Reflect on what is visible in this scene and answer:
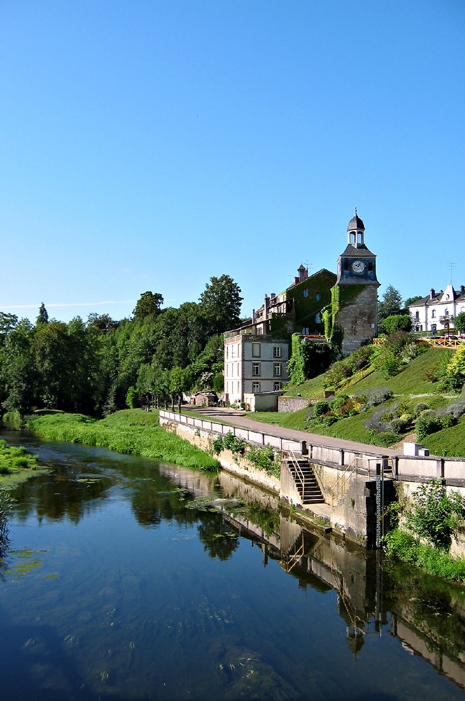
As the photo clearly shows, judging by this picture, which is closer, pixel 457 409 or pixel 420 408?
pixel 457 409

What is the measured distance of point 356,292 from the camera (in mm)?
55719

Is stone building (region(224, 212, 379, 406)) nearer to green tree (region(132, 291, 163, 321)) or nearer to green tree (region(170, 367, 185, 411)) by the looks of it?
green tree (region(170, 367, 185, 411))

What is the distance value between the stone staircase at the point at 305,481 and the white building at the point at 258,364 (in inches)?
1332

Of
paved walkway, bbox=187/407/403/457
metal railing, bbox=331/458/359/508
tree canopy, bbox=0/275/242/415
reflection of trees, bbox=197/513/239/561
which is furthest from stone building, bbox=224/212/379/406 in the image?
metal railing, bbox=331/458/359/508

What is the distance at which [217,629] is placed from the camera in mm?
13570

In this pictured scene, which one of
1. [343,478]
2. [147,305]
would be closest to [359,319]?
[343,478]

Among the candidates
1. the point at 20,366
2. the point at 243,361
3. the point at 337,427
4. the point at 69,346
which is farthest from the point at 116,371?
the point at 337,427

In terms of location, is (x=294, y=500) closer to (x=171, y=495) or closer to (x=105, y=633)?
(x=171, y=495)

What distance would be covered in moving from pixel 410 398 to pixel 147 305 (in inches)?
3453

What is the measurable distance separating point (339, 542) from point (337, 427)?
13.7 metres

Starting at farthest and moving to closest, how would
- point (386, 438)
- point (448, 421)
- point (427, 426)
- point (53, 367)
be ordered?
1. point (53, 367)
2. point (386, 438)
3. point (427, 426)
4. point (448, 421)

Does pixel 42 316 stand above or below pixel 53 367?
above

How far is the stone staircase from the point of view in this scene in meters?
22.2

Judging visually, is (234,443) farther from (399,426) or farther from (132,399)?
(132,399)
